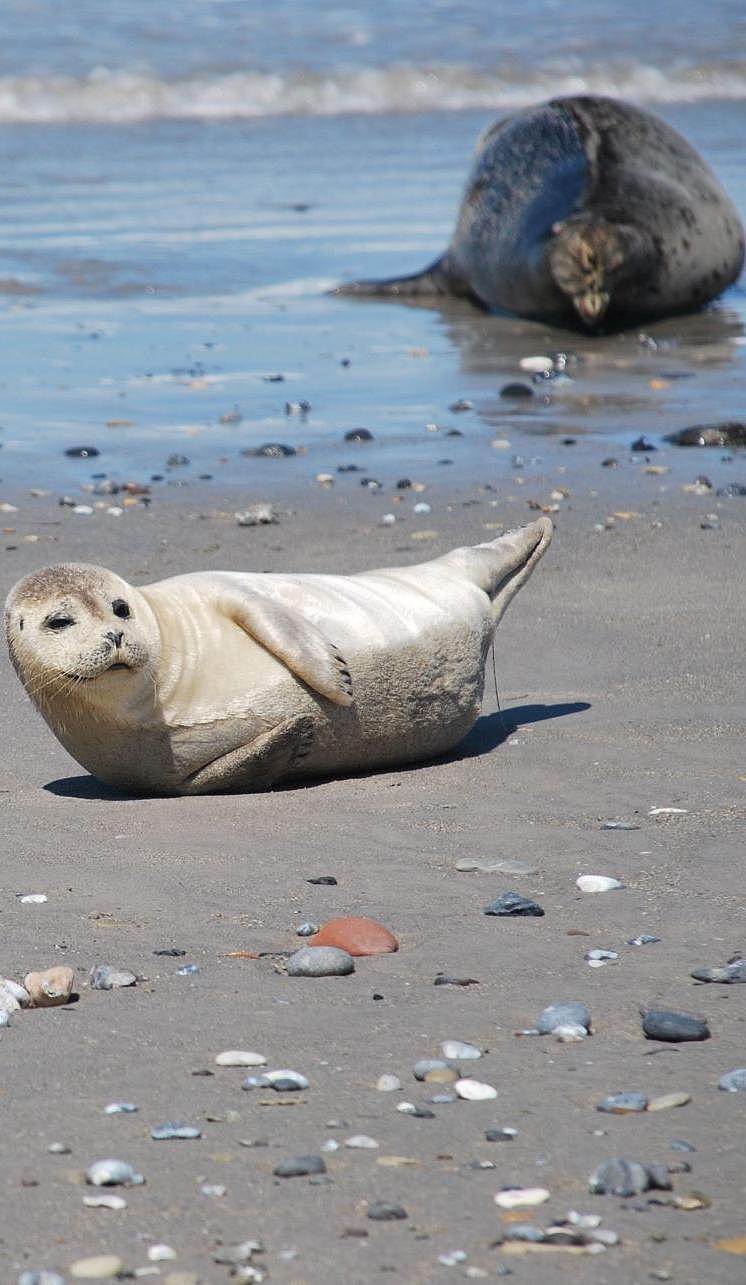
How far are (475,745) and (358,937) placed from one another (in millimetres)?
1715

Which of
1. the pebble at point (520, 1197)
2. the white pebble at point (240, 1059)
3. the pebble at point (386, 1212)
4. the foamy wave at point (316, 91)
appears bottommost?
the white pebble at point (240, 1059)

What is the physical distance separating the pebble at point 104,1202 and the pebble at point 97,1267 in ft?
0.41

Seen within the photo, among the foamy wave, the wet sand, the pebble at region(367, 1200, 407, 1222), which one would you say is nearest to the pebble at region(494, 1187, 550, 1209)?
the wet sand

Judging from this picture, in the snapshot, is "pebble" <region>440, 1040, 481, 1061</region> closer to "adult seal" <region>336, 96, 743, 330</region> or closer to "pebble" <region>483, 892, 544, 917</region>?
"pebble" <region>483, 892, 544, 917</region>

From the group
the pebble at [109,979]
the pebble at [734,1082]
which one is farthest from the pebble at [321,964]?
the pebble at [734,1082]

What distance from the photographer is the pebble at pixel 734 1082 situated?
9.21ft

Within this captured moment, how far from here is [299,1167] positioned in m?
2.55

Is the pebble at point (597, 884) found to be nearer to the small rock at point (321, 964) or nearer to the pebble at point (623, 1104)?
the small rock at point (321, 964)

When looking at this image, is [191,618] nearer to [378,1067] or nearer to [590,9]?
[378,1067]

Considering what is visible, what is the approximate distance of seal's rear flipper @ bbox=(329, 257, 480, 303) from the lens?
12.2m

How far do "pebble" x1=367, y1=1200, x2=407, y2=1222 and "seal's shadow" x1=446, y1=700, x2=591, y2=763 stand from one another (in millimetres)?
2539

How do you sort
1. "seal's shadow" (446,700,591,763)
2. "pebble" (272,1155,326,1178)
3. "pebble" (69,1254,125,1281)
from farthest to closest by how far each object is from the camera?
1. "seal's shadow" (446,700,591,763)
2. "pebble" (272,1155,326,1178)
3. "pebble" (69,1254,125,1281)

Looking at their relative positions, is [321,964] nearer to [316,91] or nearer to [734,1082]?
[734,1082]

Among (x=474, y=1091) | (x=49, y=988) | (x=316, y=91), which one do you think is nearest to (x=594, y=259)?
(x=49, y=988)
